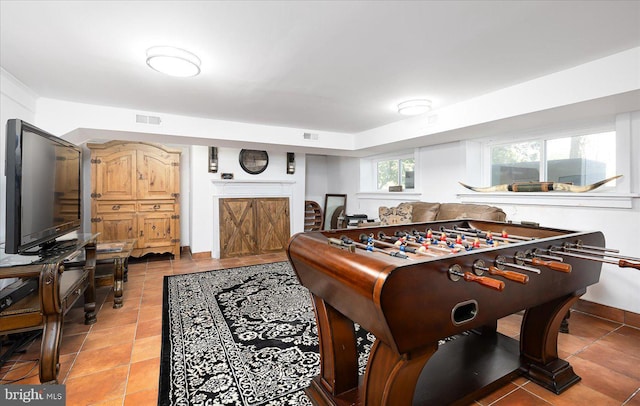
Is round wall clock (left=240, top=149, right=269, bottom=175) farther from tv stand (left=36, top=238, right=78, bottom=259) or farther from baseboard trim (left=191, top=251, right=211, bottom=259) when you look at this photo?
tv stand (left=36, top=238, right=78, bottom=259)

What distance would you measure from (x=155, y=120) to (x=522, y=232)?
4053 mm

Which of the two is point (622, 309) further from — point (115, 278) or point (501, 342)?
point (115, 278)

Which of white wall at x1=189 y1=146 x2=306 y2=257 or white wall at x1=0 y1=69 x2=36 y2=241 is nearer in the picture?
white wall at x1=0 y1=69 x2=36 y2=241

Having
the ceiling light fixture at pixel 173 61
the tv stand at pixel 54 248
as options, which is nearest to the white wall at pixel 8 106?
the tv stand at pixel 54 248

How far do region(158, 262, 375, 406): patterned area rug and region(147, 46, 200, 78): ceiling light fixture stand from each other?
2.12 metres

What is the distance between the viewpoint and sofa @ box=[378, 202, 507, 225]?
131 inches

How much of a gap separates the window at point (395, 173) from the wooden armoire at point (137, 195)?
3.84 metres

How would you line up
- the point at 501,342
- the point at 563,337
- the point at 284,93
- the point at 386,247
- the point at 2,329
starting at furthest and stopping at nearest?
the point at 284,93
the point at 563,337
the point at 501,342
the point at 386,247
the point at 2,329

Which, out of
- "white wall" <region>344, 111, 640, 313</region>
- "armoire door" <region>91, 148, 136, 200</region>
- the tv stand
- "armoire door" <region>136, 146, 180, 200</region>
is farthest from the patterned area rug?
"white wall" <region>344, 111, 640, 313</region>

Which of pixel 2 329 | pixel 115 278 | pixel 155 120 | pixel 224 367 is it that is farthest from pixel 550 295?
pixel 155 120

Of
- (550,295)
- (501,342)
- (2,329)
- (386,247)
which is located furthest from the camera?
(501,342)

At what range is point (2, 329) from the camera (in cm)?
164

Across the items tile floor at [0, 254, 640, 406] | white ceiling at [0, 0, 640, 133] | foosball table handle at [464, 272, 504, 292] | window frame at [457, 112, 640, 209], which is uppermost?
white ceiling at [0, 0, 640, 133]

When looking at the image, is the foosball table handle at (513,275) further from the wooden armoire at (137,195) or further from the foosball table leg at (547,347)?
the wooden armoire at (137,195)
